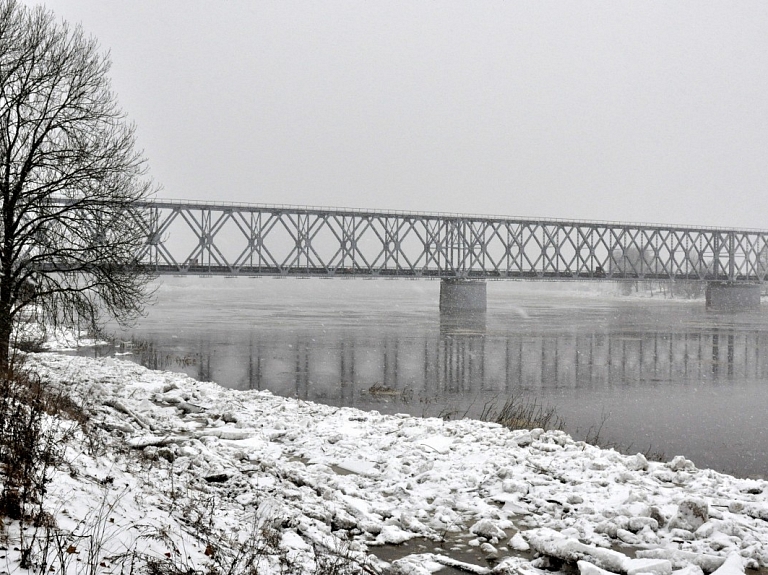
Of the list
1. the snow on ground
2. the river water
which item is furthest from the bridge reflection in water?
the snow on ground

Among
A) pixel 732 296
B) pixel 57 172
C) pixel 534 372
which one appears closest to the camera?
pixel 57 172

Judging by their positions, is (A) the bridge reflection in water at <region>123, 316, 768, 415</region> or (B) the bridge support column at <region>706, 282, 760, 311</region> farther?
(B) the bridge support column at <region>706, 282, 760, 311</region>

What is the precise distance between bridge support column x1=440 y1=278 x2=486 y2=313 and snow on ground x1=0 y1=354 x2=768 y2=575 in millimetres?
61871

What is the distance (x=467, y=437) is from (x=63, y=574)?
8.96m

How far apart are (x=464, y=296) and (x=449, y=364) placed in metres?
→ 47.8

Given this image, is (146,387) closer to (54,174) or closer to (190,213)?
(54,174)

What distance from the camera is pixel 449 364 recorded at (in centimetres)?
2792

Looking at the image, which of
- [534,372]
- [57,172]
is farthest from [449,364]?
[57,172]

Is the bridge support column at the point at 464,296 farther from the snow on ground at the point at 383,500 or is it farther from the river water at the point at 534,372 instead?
the snow on ground at the point at 383,500

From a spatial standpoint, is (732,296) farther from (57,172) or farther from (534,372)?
(57,172)

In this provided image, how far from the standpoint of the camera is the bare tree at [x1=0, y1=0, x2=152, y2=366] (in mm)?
16141

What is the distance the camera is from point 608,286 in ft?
532

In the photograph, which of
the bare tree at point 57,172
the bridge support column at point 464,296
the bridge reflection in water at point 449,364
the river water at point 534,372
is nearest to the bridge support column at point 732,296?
the bridge support column at point 464,296

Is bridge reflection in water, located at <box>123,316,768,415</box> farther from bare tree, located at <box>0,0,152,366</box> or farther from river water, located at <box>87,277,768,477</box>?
bare tree, located at <box>0,0,152,366</box>
